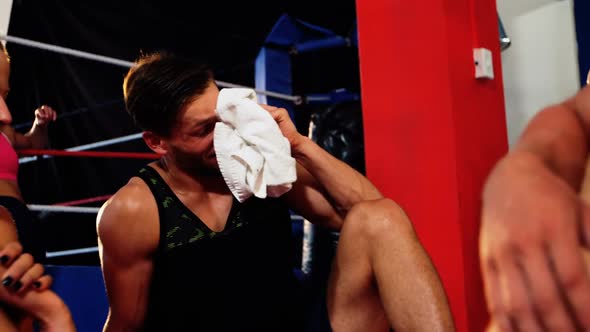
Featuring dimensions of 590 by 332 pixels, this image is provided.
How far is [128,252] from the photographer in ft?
3.71

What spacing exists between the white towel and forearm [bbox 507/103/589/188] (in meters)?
0.75

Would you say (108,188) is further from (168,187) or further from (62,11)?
(168,187)

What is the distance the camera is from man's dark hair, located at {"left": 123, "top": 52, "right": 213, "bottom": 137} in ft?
4.17

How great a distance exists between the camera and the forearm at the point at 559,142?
45 centimetres

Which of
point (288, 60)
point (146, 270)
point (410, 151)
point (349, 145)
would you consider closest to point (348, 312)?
point (146, 270)

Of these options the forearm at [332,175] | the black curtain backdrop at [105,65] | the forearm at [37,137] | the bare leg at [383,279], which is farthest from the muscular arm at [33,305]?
the black curtain backdrop at [105,65]

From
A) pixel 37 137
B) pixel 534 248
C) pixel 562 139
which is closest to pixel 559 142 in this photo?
pixel 562 139

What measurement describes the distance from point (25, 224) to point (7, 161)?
201mm

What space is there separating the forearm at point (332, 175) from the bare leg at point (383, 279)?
0.59ft

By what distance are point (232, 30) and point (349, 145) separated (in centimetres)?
130

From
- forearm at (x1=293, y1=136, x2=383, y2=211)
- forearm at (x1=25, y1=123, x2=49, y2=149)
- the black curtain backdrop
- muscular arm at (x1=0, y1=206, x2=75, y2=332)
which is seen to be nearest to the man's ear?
forearm at (x1=293, y1=136, x2=383, y2=211)

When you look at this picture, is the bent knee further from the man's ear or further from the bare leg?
the man's ear

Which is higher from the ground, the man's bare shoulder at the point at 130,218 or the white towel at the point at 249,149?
the white towel at the point at 249,149

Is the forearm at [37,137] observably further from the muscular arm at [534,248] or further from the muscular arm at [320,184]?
the muscular arm at [534,248]
